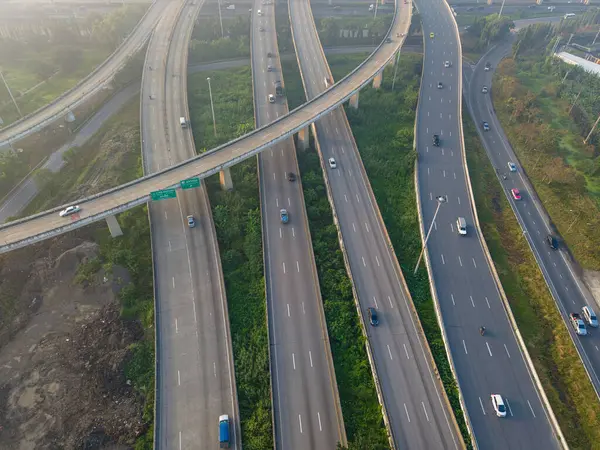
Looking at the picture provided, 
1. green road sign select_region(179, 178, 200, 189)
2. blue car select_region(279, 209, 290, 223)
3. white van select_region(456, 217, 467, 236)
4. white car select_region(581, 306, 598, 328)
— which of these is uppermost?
green road sign select_region(179, 178, 200, 189)

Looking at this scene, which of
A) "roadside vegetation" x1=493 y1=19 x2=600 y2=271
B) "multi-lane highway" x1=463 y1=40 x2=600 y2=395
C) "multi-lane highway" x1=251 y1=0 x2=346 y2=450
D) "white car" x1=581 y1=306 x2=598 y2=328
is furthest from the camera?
"roadside vegetation" x1=493 y1=19 x2=600 y2=271

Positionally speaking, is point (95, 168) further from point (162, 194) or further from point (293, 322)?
point (293, 322)

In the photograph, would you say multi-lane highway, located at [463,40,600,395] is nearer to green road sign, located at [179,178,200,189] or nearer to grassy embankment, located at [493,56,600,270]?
grassy embankment, located at [493,56,600,270]

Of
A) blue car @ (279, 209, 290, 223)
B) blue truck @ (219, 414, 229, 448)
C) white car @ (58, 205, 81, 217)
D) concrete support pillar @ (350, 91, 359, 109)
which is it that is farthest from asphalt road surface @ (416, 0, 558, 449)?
white car @ (58, 205, 81, 217)

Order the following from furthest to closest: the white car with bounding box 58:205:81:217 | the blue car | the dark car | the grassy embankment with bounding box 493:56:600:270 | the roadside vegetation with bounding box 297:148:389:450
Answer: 1. the grassy embankment with bounding box 493:56:600:270
2. the blue car
3. the white car with bounding box 58:205:81:217
4. the dark car
5. the roadside vegetation with bounding box 297:148:389:450

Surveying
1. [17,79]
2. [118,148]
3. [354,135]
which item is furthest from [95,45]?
[354,135]

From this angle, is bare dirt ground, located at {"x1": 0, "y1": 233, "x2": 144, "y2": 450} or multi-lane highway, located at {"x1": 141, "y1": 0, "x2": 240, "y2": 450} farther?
bare dirt ground, located at {"x1": 0, "y1": 233, "x2": 144, "y2": 450}

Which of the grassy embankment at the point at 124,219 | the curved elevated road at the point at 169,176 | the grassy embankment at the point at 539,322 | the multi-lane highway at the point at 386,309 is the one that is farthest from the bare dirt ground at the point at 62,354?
the grassy embankment at the point at 539,322
